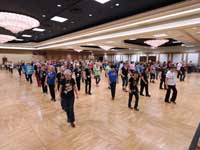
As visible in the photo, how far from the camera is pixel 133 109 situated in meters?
4.29

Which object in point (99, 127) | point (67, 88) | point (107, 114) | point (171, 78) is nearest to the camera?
point (67, 88)

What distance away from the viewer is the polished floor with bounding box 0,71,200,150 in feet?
8.28

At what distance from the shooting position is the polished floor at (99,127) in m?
2.52

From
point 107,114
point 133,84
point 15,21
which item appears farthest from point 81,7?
point 107,114

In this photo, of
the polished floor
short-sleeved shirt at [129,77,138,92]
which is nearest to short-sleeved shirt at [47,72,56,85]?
the polished floor

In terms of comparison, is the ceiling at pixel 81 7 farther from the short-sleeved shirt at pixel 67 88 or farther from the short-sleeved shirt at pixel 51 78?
the short-sleeved shirt at pixel 67 88

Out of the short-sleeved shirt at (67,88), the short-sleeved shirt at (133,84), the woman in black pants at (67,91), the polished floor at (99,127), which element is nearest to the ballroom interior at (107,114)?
the polished floor at (99,127)

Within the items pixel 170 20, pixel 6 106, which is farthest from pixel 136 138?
pixel 170 20

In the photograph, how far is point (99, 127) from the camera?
3180mm

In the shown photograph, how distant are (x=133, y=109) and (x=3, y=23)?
21.8ft

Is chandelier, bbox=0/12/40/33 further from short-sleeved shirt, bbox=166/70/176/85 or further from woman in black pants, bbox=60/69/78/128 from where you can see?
short-sleeved shirt, bbox=166/70/176/85

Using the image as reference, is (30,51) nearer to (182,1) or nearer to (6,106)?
(6,106)

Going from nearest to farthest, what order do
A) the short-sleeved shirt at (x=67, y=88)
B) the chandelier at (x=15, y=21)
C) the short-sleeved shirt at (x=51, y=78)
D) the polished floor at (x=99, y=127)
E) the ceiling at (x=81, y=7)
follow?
1. the polished floor at (x=99, y=127)
2. the short-sleeved shirt at (x=67, y=88)
3. the short-sleeved shirt at (x=51, y=78)
4. the ceiling at (x=81, y=7)
5. the chandelier at (x=15, y=21)

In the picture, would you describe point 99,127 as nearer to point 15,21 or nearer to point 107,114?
point 107,114
